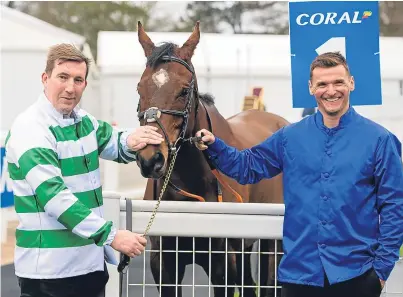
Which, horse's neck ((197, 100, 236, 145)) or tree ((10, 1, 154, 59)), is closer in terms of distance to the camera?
horse's neck ((197, 100, 236, 145))

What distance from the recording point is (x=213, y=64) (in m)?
13.1

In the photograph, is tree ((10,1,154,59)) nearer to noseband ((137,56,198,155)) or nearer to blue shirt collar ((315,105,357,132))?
noseband ((137,56,198,155))

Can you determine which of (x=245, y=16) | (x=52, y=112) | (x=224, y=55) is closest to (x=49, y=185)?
(x=52, y=112)

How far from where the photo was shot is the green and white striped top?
2.39m

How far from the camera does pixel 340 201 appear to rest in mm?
2518

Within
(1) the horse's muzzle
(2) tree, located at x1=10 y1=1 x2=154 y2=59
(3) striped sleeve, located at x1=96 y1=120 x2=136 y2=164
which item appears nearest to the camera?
(3) striped sleeve, located at x1=96 y1=120 x2=136 y2=164

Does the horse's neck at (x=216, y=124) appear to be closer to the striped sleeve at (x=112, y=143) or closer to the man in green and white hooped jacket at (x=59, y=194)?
the striped sleeve at (x=112, y=143)

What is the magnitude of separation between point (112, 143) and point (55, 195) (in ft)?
1.74

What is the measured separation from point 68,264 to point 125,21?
30673mm

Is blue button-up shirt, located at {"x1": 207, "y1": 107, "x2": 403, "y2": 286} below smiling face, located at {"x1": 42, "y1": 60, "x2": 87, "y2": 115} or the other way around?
below

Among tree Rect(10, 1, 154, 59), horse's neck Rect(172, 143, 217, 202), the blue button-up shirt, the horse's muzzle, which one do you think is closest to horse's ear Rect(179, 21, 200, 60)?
horse's neck Rect(172, 143, 217, 202)

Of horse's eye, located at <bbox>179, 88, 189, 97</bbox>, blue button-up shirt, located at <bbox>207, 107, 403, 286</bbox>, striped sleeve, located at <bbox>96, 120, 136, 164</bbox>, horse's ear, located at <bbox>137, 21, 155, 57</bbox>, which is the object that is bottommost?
blue button-up shirt, located at <bbox>207, 107, 403, 286</bbox>

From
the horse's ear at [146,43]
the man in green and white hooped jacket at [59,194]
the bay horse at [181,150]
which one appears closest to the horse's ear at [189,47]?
the bay horse at [181,150]

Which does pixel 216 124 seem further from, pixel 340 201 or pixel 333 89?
pixel 340 201
